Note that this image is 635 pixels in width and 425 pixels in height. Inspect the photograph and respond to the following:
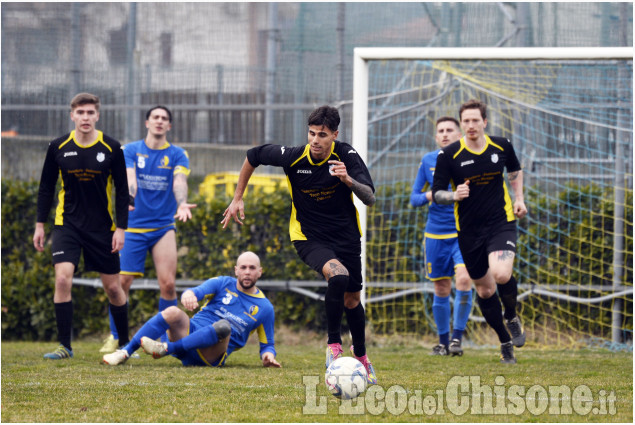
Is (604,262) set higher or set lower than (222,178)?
lower

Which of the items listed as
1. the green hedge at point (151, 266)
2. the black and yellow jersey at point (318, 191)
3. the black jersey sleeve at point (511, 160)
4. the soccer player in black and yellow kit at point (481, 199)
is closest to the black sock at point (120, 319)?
the green hedge at point (151, 266)

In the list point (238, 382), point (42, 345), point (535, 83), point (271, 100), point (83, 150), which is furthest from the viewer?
point (271, 100)

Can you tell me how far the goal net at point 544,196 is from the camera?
33.0 ft

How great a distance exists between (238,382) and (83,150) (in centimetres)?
289

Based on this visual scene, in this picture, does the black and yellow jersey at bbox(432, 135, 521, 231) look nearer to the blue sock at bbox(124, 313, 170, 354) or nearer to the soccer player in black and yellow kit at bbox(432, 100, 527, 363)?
the soccer player in black and yellow kit at bbox(432, 100, 527, 363)

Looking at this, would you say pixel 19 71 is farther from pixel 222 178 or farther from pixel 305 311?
pixel 305 311

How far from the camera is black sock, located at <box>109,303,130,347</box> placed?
841cm

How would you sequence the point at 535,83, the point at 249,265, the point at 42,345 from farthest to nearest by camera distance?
1. the point at 535,83
2. the point at 42,345
3. the point at 249,265

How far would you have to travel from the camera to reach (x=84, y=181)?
788 centimetres

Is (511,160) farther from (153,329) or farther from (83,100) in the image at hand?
(83,100)

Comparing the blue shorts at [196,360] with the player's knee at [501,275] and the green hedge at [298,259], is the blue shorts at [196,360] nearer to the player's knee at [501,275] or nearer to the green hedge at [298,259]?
the player's knee at [501,275]

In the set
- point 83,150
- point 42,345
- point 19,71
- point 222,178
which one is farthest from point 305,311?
point 19,71

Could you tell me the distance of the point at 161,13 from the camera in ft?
39.6

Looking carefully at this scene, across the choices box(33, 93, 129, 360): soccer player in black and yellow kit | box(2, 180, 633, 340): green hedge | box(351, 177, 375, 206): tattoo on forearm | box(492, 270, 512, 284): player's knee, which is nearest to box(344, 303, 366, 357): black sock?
box(351, 177, 375, 206): tattoo on forearm
